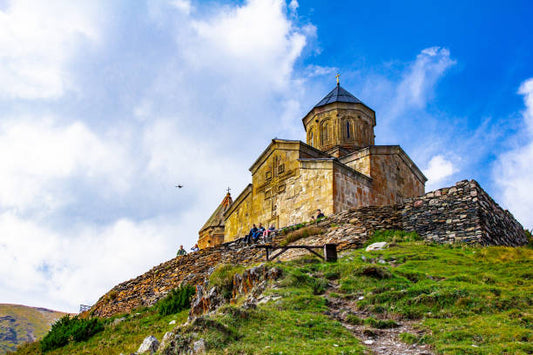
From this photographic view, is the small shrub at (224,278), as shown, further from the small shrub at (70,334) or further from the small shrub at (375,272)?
the small shrub at (70,334)

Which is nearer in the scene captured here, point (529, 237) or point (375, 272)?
point (375, 272)

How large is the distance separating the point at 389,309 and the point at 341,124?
18.3 meters

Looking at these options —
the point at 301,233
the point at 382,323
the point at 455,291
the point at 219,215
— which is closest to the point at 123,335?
the point at 301,233

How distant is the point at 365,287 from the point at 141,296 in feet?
38.3

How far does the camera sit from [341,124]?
970 inches

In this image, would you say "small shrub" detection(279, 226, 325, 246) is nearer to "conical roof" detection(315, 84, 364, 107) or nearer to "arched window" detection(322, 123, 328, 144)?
"arched window" detection(322, 123, 328, 144)

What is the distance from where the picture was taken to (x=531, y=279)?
8.05 metres

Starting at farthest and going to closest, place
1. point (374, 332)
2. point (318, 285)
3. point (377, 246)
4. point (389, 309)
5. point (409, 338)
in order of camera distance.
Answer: point (377, 246) < point (318, 285) < point (389, 309) < point (374, 332) < point (409, 338)

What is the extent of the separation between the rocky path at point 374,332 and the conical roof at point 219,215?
20.2m

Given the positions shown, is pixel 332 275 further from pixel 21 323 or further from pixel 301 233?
pixel 21 323

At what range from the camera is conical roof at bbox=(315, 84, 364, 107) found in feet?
83.2

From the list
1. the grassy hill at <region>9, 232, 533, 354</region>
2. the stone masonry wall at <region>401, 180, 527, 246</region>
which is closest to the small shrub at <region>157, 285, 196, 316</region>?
the grassy hill at <region>9, 232, 533, 354</region>

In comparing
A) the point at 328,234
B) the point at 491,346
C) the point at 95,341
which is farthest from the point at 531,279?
the point at 95,341

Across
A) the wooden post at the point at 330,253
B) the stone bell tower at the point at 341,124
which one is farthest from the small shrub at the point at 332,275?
the stone bell tower at the point at 341,124
